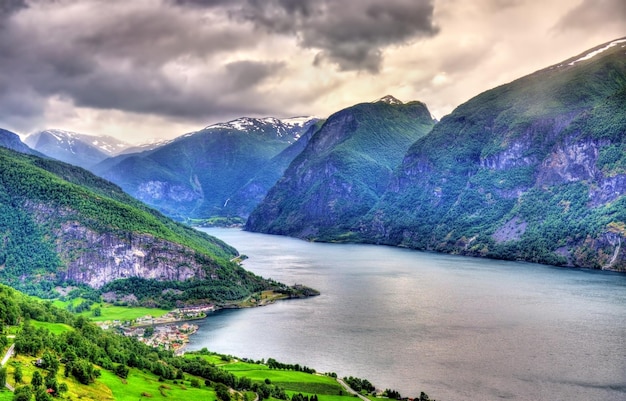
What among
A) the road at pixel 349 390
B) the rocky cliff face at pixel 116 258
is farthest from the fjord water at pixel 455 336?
the rocky cliff face at pixel 116 258

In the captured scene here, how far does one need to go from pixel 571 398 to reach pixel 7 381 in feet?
240

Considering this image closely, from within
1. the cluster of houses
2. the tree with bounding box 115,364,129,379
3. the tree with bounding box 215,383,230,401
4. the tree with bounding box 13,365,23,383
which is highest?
the tree with bounding box 13,365,23,383

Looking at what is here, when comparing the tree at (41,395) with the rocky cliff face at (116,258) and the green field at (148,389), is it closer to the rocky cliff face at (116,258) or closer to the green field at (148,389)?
the green field at (148,389)

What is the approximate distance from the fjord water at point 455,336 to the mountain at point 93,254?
2405 cm

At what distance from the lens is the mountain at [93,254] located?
563 feet

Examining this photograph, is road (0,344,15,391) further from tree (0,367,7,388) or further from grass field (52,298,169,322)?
grass field (52,298,169,322)

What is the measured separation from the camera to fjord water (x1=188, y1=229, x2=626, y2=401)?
91.6m

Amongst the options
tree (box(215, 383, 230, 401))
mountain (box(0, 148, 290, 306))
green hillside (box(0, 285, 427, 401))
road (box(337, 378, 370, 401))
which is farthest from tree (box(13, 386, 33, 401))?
mountain (box(0, 148, 290, 306))

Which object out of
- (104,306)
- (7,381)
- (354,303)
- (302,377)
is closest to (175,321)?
(104,306)

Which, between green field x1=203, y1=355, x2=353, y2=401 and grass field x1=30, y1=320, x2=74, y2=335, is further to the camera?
green field x1=203, y1=355, x2=353, y2=401

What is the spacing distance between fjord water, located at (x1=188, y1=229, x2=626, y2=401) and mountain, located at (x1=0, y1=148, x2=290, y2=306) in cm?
2405

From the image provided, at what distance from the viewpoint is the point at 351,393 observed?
3406 inches

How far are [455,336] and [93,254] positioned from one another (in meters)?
115

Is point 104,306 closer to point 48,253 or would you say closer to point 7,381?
point 48,253
